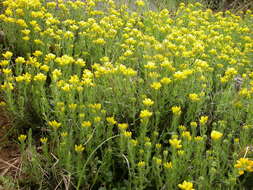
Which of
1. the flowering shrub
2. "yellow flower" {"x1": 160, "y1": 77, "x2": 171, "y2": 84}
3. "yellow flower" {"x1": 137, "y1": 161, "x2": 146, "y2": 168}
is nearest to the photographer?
"yellow flower" {"x1": 137, "y1": 161, "x2": 146, "y2": 168}

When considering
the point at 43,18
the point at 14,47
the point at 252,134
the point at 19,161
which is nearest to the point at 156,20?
the point at 43,18

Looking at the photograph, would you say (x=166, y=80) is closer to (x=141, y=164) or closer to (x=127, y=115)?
(x=127, y=115)

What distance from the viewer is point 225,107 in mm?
2574

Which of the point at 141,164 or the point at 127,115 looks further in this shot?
the point at 127,115

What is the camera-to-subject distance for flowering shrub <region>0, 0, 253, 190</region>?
2.00m

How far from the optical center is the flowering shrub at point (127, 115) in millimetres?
2004

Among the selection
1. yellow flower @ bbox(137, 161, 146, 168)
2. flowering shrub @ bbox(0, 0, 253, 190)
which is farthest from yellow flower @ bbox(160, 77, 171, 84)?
yellow flower @ bbox(137, 161, 146, 168)

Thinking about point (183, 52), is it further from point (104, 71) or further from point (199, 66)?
point (104, 71)

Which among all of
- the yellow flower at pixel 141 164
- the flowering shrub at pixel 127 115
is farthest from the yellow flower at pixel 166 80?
the yellow flower at pixel 141 164

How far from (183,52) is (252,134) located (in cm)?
110

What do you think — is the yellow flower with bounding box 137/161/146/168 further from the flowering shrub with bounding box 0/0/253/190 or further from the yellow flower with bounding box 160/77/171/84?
the yellow flower with bounding box 160/77/171/84

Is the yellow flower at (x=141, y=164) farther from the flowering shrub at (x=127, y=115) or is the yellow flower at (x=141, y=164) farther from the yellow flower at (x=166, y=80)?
the yellow flower at (x=166, y=80)

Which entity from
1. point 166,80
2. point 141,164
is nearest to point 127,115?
point 166,80

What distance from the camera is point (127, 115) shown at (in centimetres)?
256
